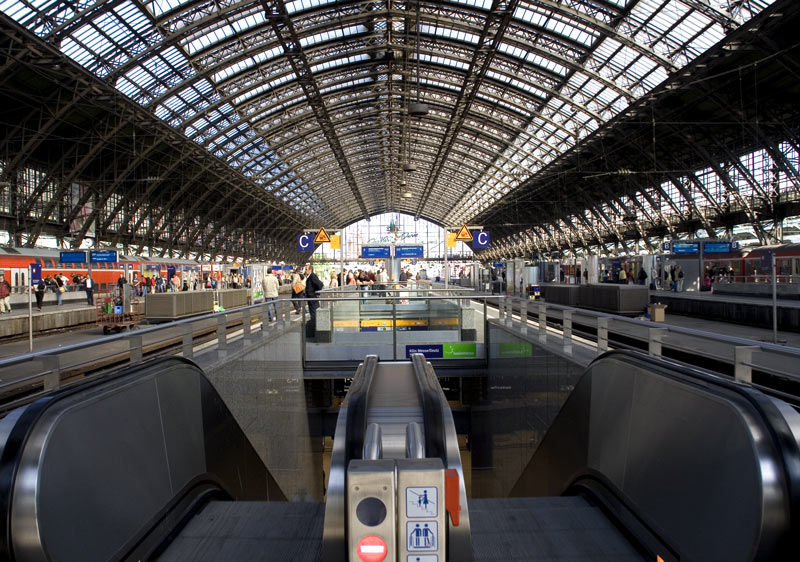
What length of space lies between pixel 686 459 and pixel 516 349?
21.8 ft

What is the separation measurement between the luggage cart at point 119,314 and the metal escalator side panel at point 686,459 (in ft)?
56.9

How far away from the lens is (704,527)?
2471 millimetres

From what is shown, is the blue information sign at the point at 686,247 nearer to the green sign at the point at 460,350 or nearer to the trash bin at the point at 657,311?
the trash bin at the point at 657,311

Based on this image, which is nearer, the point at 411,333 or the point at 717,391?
the point at 717,391

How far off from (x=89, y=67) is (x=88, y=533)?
27.1 meters

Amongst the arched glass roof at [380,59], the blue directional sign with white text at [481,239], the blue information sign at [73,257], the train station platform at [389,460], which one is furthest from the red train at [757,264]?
the blue information sign at [73,257]

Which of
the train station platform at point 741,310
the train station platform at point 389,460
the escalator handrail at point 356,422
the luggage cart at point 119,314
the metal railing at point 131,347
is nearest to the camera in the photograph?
the train station platform at point 389,460

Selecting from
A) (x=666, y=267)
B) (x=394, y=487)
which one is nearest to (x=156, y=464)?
(x=394, y=487)

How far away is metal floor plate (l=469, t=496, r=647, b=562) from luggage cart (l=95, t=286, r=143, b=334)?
17.0 metres

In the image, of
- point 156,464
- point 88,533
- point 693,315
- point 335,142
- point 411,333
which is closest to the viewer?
point 88,533

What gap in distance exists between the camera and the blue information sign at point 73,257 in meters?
24.6

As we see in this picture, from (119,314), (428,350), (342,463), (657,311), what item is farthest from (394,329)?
(119,314)

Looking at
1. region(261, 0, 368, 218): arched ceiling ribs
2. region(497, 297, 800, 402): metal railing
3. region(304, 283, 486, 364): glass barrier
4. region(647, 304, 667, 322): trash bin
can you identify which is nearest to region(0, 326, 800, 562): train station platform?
region(497, 297, 800, 402): metal railing

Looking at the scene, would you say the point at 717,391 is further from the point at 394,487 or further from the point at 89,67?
the point at 89,67
